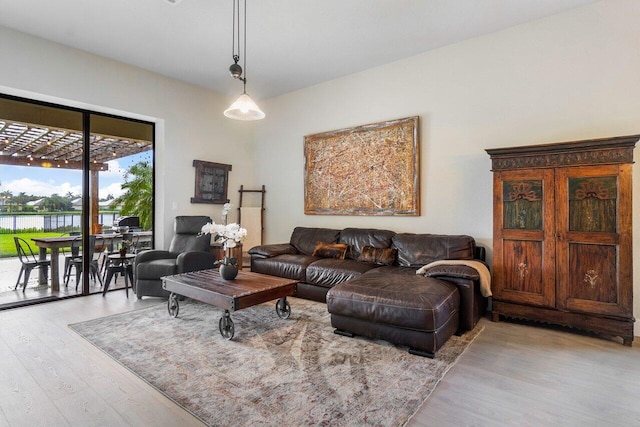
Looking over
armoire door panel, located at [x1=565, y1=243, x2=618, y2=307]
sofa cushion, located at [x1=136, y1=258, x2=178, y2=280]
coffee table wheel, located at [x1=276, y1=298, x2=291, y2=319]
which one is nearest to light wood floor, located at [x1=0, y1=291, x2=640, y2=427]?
armoire door panel, located at [x1=565, y1=243, x2=618, y2=307]

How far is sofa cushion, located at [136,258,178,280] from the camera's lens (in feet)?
13.0

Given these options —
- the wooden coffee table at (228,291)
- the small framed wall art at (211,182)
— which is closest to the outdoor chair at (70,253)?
the small framed wall art at (211,182)

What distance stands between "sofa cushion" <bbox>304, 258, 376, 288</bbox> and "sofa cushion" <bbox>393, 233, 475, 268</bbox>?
435 millimetres

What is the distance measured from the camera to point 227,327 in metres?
2.84

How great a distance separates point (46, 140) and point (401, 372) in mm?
5080

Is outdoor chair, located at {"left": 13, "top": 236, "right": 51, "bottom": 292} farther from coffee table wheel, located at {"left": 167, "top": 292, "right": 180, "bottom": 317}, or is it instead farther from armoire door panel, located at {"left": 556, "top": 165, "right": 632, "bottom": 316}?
armoire door panel, located at {"left": 556, "top": 165, "right": 632, "bottom": 316}

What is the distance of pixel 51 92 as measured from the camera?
395 centimetres

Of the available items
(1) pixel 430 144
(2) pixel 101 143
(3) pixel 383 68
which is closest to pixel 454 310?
(1) pixel 430 144

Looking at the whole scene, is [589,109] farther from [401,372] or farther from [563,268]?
[401,372]

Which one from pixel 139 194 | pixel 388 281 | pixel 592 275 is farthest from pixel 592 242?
pixel 139 194

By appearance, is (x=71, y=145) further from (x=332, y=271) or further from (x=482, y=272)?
(x=482, y=272)

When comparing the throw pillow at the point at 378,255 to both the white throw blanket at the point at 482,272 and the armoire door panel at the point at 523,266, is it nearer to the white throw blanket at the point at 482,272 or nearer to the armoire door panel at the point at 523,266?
the white throw blanket at the point at 482,272

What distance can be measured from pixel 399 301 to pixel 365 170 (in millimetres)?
2599

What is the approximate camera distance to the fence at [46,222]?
3959mm
